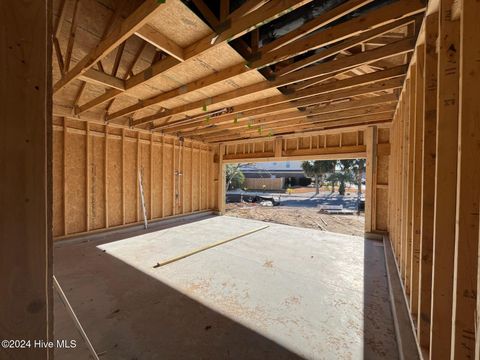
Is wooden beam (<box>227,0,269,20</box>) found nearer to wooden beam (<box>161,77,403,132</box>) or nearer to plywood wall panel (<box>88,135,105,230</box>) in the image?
wooden beam (<box>161,77,403,132</box>)

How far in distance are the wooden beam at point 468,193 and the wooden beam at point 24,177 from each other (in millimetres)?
2082

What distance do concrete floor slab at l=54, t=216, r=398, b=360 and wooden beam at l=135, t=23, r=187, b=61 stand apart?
3.21 metres

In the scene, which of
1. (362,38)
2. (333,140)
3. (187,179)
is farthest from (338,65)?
(187,179)

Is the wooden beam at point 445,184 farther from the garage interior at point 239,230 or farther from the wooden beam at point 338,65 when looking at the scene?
the wooden beam at point 338,65

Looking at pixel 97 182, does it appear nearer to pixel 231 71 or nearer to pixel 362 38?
pixel 231 71

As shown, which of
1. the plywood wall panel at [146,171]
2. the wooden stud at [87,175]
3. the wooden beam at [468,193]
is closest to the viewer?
the wooden beam at [468,193]

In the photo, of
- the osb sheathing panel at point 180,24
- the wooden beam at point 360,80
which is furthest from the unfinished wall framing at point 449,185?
the osb sheathing panel at point 180,24

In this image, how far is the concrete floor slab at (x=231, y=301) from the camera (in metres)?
2.11

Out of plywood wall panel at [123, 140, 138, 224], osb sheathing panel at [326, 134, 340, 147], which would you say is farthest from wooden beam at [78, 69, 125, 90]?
osb sheathing panel at [326, 134, 340, 147]

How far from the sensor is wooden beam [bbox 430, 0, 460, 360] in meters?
1.47

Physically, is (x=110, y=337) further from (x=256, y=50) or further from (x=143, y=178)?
(x=143, y=178)

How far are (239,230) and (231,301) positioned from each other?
3824mm

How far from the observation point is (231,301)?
2.85 metres

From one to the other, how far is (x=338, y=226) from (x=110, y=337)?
8.18 m
